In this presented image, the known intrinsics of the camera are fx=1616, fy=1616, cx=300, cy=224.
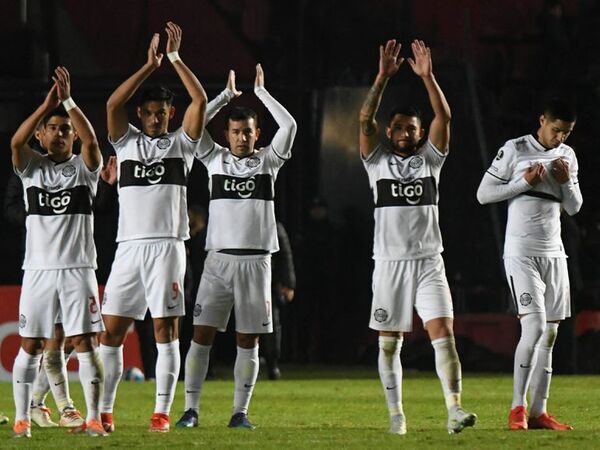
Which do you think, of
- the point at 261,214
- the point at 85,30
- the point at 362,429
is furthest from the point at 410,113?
the point at 85,30

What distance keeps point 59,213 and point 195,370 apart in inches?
57.4

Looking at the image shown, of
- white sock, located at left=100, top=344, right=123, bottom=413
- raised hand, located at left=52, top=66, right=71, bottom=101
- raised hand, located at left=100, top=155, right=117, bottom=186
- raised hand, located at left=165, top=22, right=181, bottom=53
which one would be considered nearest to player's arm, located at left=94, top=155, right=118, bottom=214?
raised hand, located at left=100, top=155, right=117, bottom=186

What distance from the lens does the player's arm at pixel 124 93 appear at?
33.4 ft

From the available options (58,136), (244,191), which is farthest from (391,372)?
(58,136)

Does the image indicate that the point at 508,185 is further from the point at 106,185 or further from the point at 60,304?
the point at 60,304

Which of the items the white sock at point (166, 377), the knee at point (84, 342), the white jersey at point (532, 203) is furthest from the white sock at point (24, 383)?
the white jersey at point (532, 203)

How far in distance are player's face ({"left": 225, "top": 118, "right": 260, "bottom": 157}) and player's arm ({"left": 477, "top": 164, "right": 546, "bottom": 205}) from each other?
1.60m

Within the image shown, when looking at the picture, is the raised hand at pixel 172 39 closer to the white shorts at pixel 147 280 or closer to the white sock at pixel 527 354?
the white shorts at pixel 147 280

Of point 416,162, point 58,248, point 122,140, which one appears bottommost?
point 58,248

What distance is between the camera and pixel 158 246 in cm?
1038

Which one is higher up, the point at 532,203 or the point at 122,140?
the point at 122,140

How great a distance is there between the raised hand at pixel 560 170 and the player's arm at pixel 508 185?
3.1 inches

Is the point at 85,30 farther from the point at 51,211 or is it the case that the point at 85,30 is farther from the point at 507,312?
the point at 51,211

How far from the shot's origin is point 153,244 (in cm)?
1038
